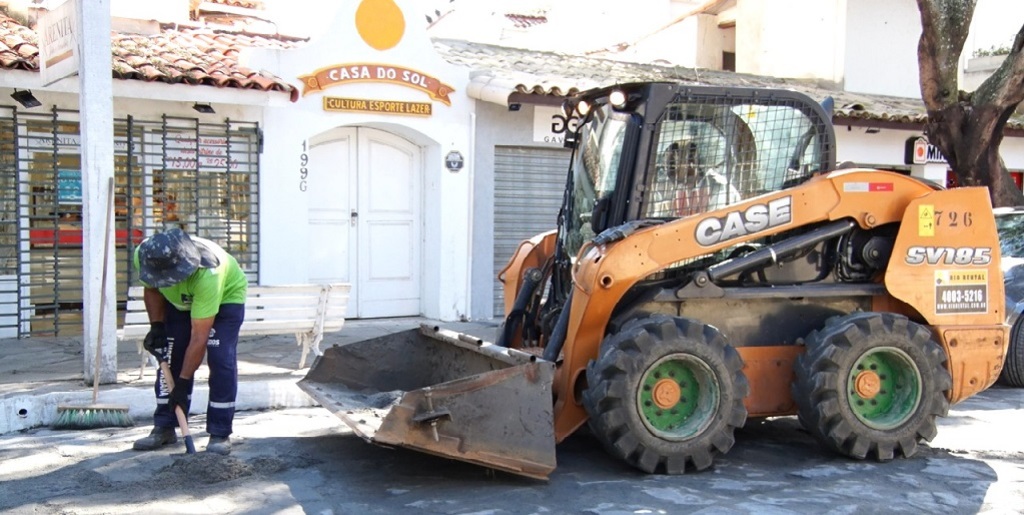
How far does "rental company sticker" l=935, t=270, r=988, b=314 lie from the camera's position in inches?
244

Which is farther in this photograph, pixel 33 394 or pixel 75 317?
pixel 75 317

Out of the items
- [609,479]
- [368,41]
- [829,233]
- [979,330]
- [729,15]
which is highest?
[729,15]

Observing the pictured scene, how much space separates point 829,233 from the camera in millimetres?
6039

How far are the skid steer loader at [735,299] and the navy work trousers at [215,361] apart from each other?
532mm

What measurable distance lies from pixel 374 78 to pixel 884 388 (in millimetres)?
6759

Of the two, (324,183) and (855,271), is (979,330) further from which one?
(324,183)

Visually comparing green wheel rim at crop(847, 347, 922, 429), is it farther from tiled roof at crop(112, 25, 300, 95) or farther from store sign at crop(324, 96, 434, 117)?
store sign at crop(324, 96, 434, 117)

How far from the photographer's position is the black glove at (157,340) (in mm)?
6062

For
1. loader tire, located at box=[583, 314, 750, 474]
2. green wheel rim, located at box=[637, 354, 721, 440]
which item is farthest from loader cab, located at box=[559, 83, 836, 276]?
green wheel rim, located at box=[637, 354, 721, 440]

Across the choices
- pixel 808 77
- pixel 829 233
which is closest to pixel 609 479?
pixel 829 233

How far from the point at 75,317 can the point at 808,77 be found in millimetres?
11481

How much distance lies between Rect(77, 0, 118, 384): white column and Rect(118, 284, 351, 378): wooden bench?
19.9 inches

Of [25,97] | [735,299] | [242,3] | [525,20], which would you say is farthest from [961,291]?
[525,20]

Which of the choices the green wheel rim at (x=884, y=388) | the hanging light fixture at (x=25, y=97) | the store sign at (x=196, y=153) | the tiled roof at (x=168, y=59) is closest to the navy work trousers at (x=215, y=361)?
the green wheel rim at (x=884, y=388)
